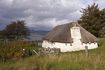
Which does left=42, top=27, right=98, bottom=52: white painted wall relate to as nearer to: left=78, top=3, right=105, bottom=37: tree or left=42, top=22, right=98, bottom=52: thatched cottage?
left=42, top=22, right=98, bottom=52: thatched cottage

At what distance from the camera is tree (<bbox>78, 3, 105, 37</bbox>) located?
72062 millimetres

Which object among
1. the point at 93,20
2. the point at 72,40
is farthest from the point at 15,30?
the point at 72,40

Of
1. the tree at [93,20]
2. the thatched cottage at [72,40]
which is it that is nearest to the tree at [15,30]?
the tree at [93,20]

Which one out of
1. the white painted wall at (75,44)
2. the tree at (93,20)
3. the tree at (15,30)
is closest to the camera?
the white painted wall at (75,44)

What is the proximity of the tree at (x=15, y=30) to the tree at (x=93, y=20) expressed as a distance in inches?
1159

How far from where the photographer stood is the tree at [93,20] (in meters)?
72.1

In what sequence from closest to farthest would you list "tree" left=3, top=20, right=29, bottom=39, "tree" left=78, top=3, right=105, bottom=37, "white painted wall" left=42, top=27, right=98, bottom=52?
1. "white painted wall" left=42, top=27, right=98, bottom=52
2. "tree" left=78, top=3, right=105, bottom=37
3. "tree" left=3, top=20, right=29, bottom=39

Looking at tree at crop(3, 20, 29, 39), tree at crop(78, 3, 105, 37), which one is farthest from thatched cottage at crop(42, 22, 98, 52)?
tree at crop(3, 20, 29, 39)

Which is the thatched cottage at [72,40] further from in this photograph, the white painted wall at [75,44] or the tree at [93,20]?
the tree at [93,20]

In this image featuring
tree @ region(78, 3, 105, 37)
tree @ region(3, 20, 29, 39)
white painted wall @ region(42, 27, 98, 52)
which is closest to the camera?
white painted wall @ region(42, 27, 98, 52)

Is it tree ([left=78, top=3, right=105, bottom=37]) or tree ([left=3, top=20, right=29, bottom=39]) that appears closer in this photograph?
tree ([left=78, top=3, right=105, bottom=37])

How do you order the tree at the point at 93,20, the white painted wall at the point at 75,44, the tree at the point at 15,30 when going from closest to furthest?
1. the white painted wall at the point at 75,44
2. the tree at the point at 93,20
3. the tree at the point at 15,30

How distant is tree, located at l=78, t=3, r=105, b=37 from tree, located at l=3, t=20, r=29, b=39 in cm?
2943

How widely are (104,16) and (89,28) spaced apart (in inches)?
262
